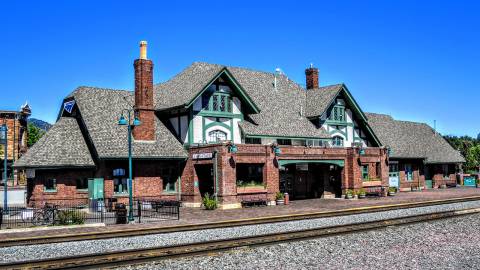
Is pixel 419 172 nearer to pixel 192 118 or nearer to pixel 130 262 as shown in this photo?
pixel 192 118

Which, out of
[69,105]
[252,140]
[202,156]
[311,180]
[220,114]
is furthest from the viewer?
[311,180]

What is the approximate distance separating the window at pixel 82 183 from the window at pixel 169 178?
500 cm

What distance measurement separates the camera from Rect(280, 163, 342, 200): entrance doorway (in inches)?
1603

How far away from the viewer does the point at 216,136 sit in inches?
1457

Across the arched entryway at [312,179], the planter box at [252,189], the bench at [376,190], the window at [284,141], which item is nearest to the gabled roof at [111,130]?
the planter box at [252,189]

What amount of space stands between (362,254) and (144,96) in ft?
74.3

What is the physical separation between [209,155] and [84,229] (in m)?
13.0

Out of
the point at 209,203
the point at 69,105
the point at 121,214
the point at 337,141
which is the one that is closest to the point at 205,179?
the point at 209,203

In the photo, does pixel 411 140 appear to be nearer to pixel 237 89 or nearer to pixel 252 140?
pixel 252 140

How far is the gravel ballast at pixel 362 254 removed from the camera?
13.5 m

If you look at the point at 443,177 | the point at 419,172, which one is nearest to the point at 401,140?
the point at 419,172

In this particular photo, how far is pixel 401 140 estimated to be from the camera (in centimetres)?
5406

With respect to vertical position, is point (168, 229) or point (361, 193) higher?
point (361, 193)

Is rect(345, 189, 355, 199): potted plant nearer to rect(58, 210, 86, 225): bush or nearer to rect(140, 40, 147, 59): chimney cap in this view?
rect(140, 40, 147, 59): chimney cap
